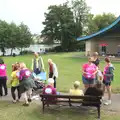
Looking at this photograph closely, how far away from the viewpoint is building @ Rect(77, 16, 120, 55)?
41500 mm

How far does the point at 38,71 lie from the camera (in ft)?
41.5

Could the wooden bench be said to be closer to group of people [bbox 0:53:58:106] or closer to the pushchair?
group of people [bbox 0:53:58:106]

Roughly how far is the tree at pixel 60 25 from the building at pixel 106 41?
26.7 m

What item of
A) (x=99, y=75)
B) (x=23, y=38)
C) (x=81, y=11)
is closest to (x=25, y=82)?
(x=99, y=75)

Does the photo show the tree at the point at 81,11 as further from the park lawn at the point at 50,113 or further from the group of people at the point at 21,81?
the park lawn at the point at 50,113

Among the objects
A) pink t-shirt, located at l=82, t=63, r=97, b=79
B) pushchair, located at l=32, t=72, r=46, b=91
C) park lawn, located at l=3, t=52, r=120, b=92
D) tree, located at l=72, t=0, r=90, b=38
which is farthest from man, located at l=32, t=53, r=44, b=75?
tree, located at l=72, t=0, r=90, b=38

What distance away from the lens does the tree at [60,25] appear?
72.1 m

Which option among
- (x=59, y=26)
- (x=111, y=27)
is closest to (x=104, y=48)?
(x=111, y=27)

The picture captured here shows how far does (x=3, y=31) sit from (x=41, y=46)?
49.1 feet

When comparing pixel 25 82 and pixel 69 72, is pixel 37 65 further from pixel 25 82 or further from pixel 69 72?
pixel 69 72

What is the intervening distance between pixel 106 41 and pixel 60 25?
30.6 m

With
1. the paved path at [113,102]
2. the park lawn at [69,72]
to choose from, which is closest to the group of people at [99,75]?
the paved path at [113,102]

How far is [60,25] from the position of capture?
72.5 meters

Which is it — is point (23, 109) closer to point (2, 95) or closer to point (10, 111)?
point (10, 111)
